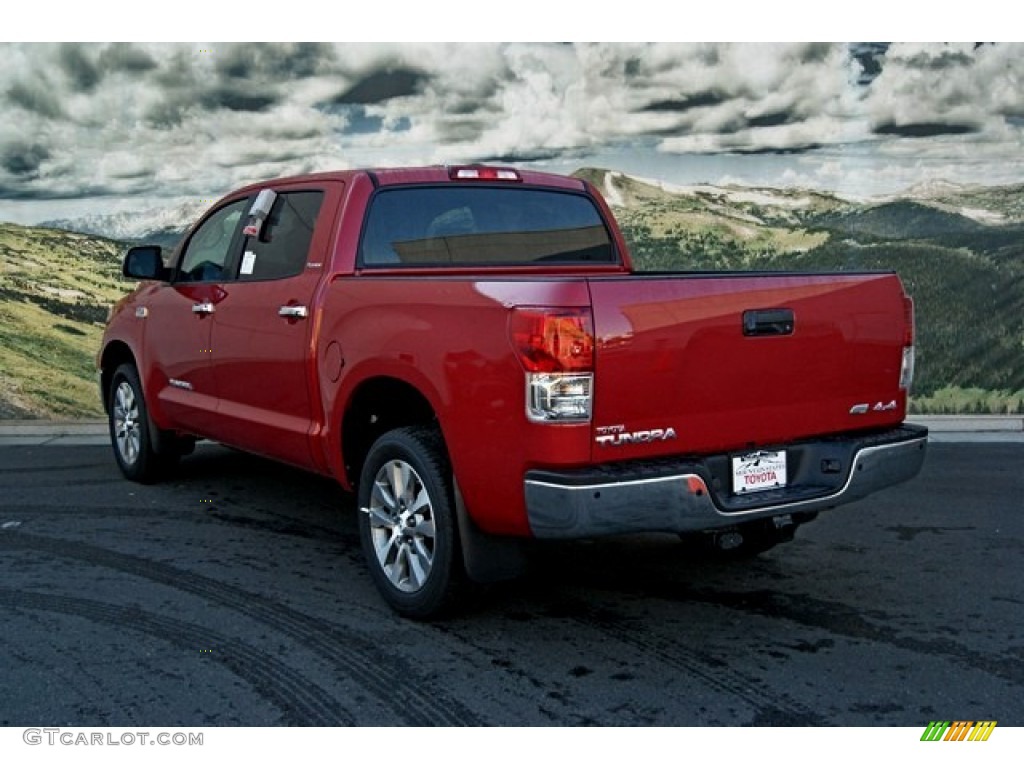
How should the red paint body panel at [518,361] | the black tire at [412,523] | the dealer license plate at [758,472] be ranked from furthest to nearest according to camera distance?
1. the black tire at [412,523]
2. the dealer license plate at [758,472]
3. the red paint body panel at [518,361]

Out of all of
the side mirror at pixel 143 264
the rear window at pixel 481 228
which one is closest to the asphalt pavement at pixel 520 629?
the side mirror at pixel 143 264

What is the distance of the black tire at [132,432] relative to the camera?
23.6 feet

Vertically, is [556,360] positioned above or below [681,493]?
above

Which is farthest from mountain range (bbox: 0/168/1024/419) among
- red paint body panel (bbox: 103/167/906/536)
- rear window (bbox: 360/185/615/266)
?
red paint body panel (bbox: 103/167/906/536)

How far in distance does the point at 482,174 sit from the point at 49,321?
638cm

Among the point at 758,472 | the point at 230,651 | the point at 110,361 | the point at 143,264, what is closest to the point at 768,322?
the point at 758,472

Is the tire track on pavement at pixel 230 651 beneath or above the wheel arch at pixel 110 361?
beneath

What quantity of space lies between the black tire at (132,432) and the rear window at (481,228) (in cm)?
262

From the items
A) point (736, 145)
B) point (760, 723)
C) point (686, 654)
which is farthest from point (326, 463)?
point (736, 145)

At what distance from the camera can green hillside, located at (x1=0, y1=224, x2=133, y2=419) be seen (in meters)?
10.4

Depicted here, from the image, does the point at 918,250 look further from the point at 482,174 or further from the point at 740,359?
the point at 740,359

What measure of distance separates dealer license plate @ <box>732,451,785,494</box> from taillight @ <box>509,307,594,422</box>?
708 millimetres

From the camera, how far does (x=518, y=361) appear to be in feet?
12.8

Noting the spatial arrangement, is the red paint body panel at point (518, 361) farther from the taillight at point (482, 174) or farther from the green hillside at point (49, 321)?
the green hillside at point (49, 321)
